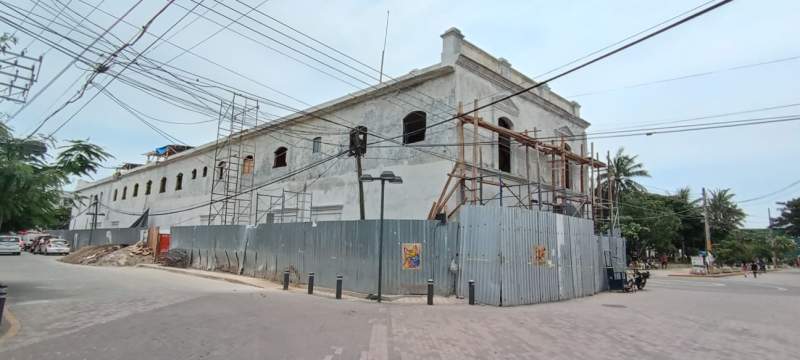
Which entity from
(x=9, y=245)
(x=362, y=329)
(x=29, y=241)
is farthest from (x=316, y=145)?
(x=29, y=241)

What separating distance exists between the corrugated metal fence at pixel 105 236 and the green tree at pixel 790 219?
89996 millimetres

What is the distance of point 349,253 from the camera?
49.6 ft

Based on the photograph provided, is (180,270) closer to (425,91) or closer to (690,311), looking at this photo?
(425,91)

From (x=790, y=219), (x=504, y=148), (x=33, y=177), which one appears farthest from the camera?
(x=790, y=219)

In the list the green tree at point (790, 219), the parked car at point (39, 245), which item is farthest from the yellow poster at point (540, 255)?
the green tree at point (790, 219)

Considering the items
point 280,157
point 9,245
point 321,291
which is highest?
point 280,157

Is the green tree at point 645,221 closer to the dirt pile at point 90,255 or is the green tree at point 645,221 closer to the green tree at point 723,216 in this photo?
the green tree at point 723,216

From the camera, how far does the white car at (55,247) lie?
38.1 meters

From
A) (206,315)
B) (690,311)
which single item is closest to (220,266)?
(206,315)

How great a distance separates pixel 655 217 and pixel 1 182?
156 ft

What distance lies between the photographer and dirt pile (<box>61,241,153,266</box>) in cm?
2791

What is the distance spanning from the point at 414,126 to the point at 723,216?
59752mm

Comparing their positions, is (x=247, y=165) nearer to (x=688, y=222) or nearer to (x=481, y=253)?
(x=481, y=253)

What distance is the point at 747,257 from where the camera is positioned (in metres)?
44.3
